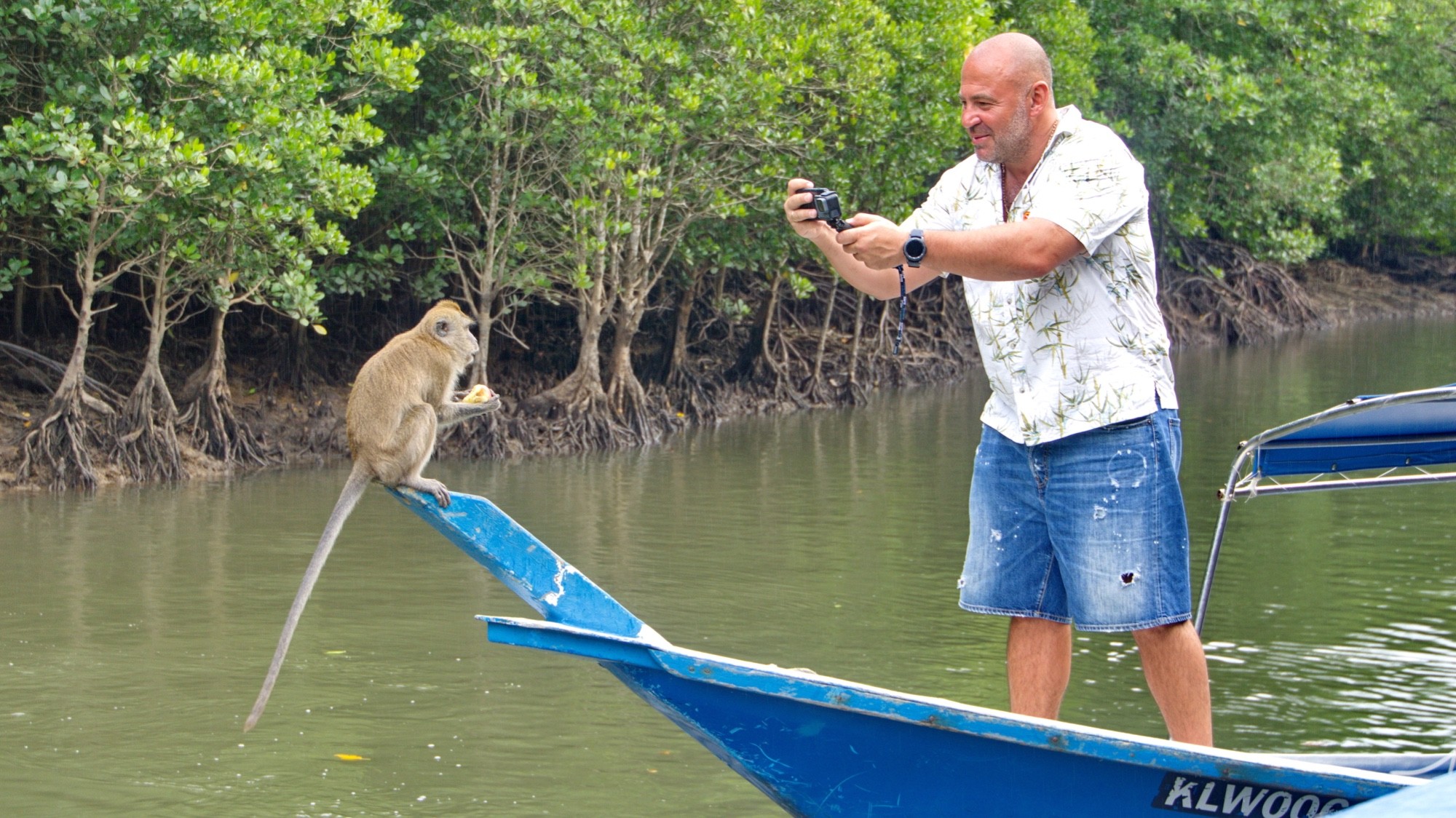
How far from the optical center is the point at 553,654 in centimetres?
625

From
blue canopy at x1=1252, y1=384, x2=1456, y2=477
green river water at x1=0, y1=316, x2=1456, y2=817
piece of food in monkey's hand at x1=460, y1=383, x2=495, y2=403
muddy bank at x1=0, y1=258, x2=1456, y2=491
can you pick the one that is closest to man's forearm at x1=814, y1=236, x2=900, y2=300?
blue canopy at x1=1252, y1=384, x2=1456, y2=477

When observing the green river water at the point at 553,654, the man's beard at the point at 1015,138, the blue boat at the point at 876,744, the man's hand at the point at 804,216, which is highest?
the man's beard at the point at 1015,138

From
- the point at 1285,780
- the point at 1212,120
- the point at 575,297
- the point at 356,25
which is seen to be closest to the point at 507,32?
the point at 356,25

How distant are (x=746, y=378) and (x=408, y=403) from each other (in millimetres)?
11357

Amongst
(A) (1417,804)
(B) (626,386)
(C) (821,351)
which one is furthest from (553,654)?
(C) (821,351)

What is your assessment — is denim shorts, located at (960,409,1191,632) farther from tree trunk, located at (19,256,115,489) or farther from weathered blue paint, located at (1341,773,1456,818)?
tree trunk, located at (19,256,115,489)

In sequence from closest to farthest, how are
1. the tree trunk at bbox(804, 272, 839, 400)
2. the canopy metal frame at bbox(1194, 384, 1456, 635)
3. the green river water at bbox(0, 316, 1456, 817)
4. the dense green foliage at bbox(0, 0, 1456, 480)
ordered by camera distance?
1. the canopy metal frame at bbox(1194, 384, 1456, 635)
2. the green river water at bbox(0, 316, 1456, 817)
3. the dense green foliage at bbox(0, 0, 1456, 480)
4. the tree trunk at bbox(804, 272, 839, 400)

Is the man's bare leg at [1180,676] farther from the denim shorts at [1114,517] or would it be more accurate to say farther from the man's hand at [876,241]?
the man's hand at [876,241]

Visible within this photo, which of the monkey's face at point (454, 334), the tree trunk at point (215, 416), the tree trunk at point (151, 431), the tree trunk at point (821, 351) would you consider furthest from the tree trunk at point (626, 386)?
the monkey's face at point (454, 334)

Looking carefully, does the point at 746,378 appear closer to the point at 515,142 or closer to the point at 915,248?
the point at 515,142

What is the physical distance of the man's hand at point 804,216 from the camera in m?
3.43

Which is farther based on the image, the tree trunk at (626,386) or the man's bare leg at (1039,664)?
the tree trunk at (626,386)

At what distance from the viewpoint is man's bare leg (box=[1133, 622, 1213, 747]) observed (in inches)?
130

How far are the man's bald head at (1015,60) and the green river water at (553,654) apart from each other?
2268 millimetres
